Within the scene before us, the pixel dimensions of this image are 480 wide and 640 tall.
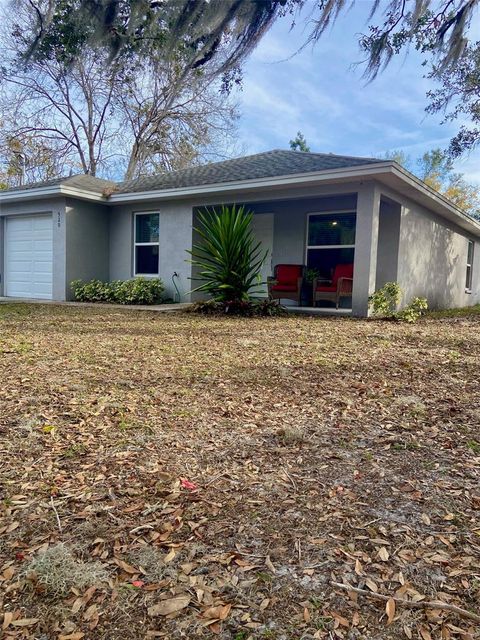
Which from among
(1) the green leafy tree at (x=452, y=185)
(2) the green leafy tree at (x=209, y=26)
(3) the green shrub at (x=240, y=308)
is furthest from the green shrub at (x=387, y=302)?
(1) the green leafy tree at (x=452, y=185)

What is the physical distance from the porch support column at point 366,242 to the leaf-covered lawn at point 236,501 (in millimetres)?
4675

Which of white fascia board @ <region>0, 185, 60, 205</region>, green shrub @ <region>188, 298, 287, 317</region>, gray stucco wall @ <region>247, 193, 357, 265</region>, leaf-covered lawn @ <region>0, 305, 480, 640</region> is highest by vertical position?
white fascia board @ <region>0, 185, 60, 205</region>

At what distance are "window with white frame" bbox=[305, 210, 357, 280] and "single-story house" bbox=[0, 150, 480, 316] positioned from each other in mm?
23

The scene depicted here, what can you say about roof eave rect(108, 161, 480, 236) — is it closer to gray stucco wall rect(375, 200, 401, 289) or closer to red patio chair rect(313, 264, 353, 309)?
gray stucco wall rect(375, 200, 401, 289)

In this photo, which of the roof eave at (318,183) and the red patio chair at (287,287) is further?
the red patio chair at (287,287)

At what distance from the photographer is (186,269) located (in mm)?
10805

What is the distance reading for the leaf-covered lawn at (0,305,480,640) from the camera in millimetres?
1302

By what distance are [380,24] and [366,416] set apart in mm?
4862

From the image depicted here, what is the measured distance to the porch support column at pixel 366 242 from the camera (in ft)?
27.6

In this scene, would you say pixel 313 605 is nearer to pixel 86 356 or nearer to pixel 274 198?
pixel 86 356

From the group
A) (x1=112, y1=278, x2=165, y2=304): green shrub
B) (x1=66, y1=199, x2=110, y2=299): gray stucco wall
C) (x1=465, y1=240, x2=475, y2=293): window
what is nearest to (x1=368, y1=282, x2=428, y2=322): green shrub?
(x1=112, y1=278, x2=165, y2=304): green shrub

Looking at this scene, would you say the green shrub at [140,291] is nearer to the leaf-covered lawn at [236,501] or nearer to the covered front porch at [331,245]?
the covered front porch at [331,245]

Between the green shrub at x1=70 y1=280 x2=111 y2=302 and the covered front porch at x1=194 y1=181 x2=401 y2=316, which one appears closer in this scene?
the covered front porch at x1=194 y1=181 x2=401 y2=316

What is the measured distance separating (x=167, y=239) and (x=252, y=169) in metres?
2.55
